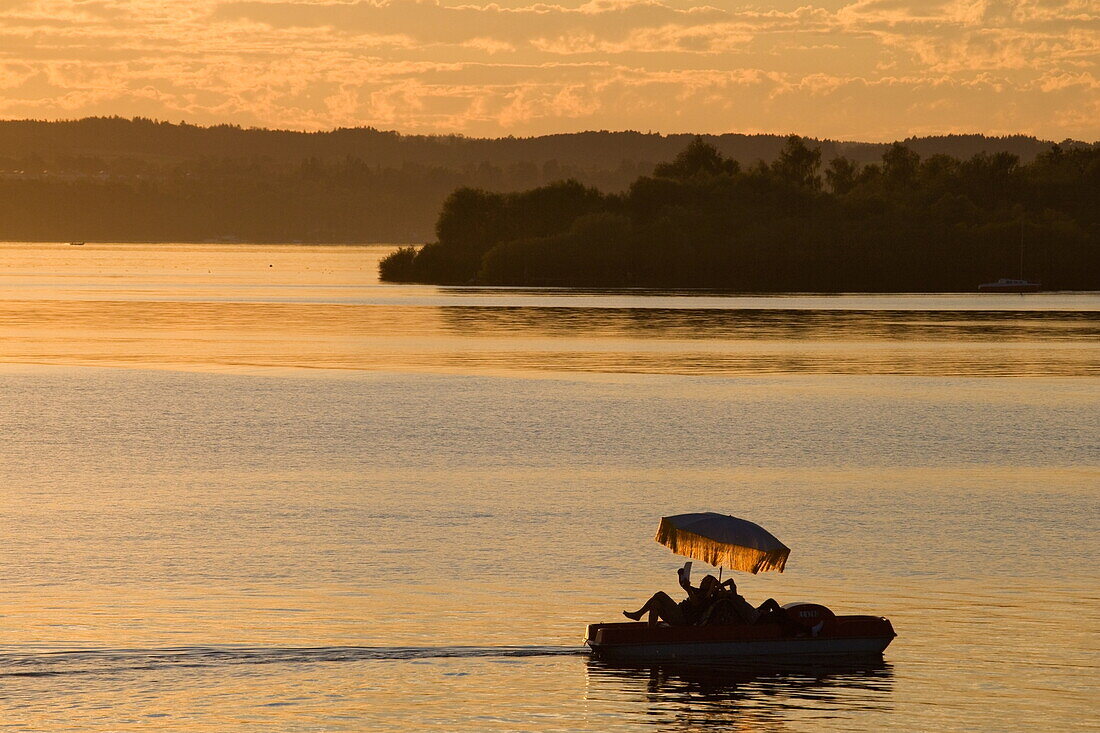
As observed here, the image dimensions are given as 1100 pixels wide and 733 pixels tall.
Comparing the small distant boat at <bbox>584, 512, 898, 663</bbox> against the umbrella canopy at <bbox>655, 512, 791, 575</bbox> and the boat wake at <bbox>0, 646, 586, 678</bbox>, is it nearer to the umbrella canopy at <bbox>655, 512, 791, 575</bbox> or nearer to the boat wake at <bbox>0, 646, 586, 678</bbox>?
the umbrella canopy at <bbox>655, 512, 791, 575</bbox>

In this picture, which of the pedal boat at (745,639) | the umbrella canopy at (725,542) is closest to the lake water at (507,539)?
the pedal boat at (745,639)

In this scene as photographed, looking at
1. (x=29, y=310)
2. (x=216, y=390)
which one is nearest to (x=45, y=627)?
(x=216, y=390)

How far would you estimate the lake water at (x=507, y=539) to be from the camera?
29250 millimetres

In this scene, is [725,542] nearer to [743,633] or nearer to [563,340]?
[743,633]

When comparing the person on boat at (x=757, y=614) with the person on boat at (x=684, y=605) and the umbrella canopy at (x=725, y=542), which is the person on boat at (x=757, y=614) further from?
the umbrella canopy at (x=725, y=542)

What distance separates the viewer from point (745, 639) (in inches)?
1265

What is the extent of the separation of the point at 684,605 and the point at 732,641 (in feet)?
3.97

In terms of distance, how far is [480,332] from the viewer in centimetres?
15312

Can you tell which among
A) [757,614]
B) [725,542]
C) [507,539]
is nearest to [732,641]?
[757,614]

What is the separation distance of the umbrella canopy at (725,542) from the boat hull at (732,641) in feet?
4.46

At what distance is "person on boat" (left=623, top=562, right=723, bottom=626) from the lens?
31703mm

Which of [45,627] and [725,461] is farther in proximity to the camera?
[725,461]

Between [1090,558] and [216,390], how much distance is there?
205 feet

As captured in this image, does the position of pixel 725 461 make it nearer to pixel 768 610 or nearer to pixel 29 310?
pixel 768 610
